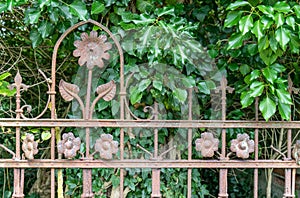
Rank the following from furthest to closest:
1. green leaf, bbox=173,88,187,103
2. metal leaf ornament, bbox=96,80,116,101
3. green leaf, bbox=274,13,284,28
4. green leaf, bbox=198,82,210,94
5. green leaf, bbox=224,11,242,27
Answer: green leaf, bbox=198,82,210,94
green leaf, bbox=173,88,187,103
metal leaf ornament, bbox=96,80,116,101
green leaf, bbox=224,11,242,27
green leaf, bbox=274,13,284,28

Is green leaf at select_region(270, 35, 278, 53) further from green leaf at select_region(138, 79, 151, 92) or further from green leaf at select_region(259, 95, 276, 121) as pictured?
green leaf at select_region(138, 79, 151, 92)

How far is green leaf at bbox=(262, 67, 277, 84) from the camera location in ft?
5.76

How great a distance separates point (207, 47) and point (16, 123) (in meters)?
1.13

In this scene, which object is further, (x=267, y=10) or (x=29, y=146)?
(x=29, y=146)

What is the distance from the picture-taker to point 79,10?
74.5 inches

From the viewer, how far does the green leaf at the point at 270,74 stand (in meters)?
1.75

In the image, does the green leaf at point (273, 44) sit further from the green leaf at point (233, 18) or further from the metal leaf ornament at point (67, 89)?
the metal leaf ornament at point (67, 89)

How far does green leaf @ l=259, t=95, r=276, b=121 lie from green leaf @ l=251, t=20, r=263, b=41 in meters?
0.31

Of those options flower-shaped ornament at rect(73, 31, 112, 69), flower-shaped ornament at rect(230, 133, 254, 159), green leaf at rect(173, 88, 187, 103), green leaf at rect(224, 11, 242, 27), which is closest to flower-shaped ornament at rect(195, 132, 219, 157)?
flower-shaped ornament at rect(230, 133, 254, 159)

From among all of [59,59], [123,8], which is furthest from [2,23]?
[123,8]

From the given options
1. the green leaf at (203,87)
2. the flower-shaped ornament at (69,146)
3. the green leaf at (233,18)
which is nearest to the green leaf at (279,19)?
the green leaf at (233,18)

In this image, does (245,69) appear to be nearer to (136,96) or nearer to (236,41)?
(236,41)

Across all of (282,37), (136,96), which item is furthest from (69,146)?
(282,37)

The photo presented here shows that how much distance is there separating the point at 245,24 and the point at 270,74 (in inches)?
10.8
